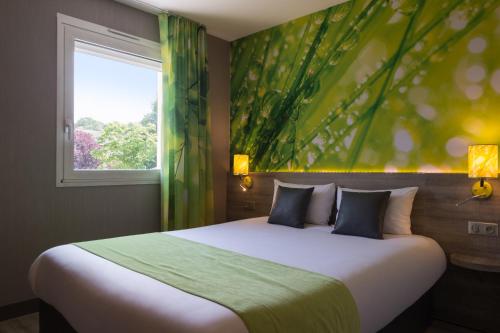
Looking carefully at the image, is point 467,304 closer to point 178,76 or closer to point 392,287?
point 392,287

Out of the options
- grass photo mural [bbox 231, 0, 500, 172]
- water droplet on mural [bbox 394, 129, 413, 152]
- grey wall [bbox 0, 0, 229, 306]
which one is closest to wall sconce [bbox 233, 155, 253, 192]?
grass photo mural [bbox 231, 0, 500, 172]

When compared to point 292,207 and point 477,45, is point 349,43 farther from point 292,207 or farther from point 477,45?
point 292,207

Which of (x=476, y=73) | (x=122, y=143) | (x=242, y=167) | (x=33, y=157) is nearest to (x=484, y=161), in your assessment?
(x=476, y=73)

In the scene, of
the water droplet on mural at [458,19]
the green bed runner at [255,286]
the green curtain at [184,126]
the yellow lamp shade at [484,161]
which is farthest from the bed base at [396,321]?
the water droplet on mural at [458,19]

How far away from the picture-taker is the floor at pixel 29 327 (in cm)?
230

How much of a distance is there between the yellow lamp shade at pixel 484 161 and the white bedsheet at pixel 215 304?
0.58 meters

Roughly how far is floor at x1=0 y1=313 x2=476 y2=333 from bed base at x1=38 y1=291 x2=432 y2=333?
0.37 feet

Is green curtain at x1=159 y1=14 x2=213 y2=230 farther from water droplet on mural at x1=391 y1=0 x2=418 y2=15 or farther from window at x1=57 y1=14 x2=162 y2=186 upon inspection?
water droplet on mural at x1=391 y1=0 x2=418 y2=15

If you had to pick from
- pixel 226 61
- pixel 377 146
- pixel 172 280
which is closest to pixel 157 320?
pixel 172 280

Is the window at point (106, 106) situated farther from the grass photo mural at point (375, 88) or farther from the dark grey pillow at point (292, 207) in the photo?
the dark grey pillow at point (292, 207)

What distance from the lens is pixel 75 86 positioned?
2.87 meters

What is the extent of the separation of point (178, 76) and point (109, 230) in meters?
1.65

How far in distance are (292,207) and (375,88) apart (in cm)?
126

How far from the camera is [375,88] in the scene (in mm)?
2893
